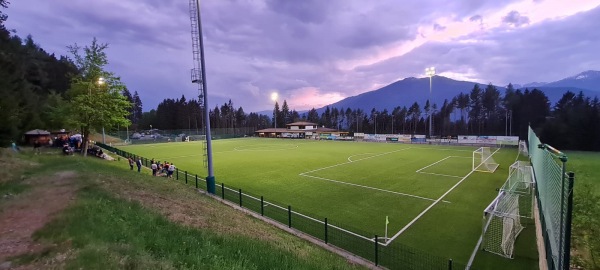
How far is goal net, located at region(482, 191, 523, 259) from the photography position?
35.2ft

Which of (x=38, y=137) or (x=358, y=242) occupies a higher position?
(x=38, y=137)

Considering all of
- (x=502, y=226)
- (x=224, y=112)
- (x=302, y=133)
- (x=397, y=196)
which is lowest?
(x=397, y=196)

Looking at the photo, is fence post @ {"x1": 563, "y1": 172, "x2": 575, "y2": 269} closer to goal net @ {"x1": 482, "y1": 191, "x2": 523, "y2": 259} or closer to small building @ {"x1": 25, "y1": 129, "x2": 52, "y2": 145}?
goal net @ {"x1": 482, "y1": 191, "x2": 523, "y2": 259}

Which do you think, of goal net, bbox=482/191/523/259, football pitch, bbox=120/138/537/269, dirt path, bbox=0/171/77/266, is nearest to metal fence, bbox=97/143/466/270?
football pitch, bbox=120/138/537/269

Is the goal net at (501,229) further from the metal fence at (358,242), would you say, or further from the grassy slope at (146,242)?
the grassy slope at (146,242)

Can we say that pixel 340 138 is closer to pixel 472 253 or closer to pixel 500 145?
pixel 500 145

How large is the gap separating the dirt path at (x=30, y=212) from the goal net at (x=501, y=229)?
1349cm

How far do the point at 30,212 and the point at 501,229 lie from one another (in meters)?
16.9

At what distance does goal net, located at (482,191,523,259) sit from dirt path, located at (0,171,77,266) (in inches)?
531

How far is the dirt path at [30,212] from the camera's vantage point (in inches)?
252

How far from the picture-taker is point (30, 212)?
9078mm

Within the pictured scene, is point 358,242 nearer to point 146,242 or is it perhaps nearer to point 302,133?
point 146,242

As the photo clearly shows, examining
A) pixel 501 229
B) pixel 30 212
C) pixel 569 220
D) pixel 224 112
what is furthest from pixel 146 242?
pixel 224 112

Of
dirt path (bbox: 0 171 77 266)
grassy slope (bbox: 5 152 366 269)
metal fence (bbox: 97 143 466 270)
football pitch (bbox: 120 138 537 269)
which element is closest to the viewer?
grassy slope (bbox: 5 152 366 269)
